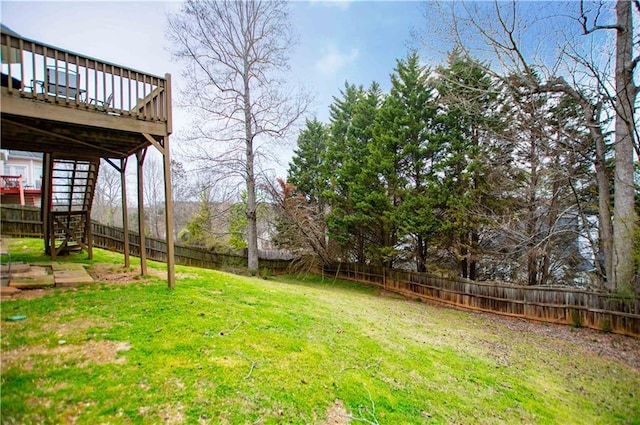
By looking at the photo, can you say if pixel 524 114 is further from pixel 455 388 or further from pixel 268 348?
pixel 268 348

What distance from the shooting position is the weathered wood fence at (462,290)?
22.5ft

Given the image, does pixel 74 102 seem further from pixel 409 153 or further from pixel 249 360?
pixel 409 153

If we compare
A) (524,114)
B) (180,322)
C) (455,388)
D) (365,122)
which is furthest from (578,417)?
(365,122)

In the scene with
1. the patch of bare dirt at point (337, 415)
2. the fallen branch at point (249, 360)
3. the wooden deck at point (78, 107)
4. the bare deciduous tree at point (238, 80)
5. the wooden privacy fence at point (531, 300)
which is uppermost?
the bare deciduous tree at point (238, 80)

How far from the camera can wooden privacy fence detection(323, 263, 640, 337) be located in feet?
21.9

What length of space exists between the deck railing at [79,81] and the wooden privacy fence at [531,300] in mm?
9752

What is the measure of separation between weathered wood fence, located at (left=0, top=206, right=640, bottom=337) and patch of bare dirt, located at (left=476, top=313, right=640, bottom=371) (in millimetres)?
310

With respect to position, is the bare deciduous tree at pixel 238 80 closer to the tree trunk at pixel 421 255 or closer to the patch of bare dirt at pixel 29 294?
the tree trunk at pixel 421 255

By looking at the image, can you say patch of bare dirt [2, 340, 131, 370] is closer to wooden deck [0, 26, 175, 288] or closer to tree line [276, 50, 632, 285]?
wooden deck [0, 26, 175, 288]

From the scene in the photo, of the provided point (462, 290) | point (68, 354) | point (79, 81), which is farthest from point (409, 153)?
point (68, 354)

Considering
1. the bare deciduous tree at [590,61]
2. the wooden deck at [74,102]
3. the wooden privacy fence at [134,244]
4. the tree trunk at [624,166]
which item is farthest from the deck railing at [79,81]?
the tree trunk at [624,166]

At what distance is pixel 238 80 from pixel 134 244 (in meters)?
7.97

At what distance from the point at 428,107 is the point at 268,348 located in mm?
10785

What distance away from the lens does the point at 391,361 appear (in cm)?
386
